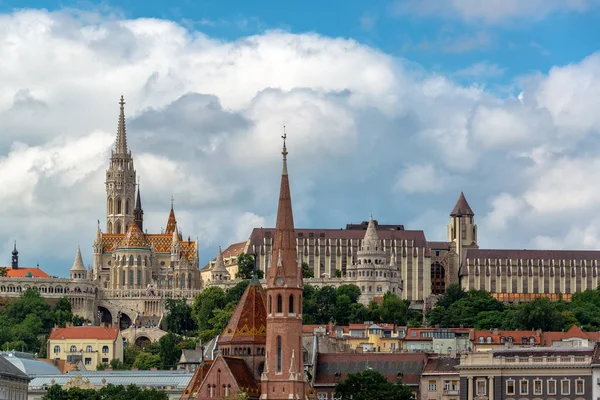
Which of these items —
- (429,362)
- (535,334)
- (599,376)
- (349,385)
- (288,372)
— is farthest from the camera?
(535,334)

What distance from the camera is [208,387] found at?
134 metres

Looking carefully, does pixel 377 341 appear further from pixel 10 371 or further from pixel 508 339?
pixel 10 371

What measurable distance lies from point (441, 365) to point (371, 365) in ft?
19.3

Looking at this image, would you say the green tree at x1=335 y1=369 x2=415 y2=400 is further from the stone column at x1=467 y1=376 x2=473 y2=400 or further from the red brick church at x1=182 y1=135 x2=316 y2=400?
the red brick church at x1=182 y1=135 x2=316 y2=400

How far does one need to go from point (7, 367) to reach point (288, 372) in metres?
40.2

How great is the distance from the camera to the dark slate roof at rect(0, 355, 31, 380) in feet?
519

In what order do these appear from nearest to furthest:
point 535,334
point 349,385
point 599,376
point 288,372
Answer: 1. point 288,372
2. point 599,376
3. point 349,385
4. point 535,334

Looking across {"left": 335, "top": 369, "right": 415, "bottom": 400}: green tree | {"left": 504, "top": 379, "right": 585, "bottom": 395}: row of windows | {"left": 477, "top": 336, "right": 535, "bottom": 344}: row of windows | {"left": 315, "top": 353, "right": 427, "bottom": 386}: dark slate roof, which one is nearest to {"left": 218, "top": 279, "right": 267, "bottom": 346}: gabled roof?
{"left": 335, "top": 369, "right": 415, "bottom": 400}: green tree

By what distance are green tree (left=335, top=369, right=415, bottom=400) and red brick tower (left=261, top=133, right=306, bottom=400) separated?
51.6ft

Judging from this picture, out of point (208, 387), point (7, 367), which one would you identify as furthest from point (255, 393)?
point (7, 367)

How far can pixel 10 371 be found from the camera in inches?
6334

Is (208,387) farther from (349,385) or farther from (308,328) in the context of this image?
(308,328)

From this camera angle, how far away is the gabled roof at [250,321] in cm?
13938

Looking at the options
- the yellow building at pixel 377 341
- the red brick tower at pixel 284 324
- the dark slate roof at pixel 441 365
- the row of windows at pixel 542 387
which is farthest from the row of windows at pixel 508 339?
the red brick tower at pixel 284 324
